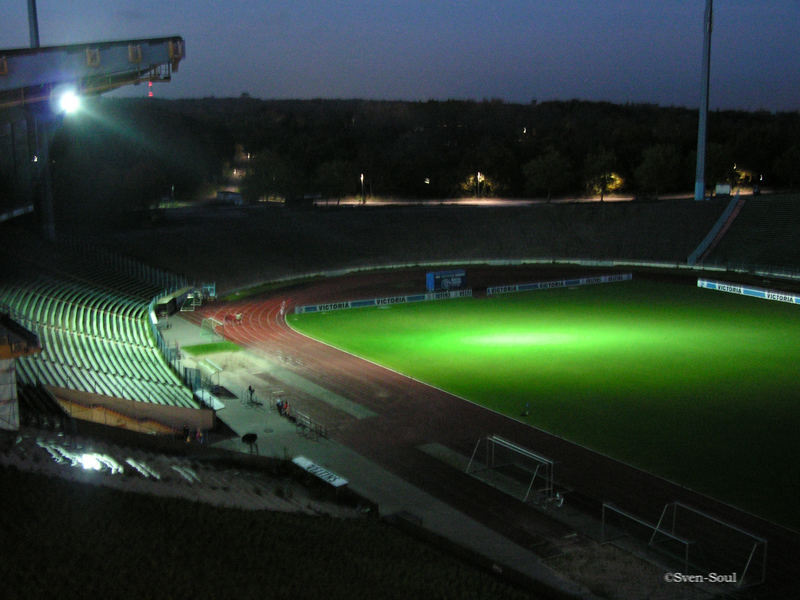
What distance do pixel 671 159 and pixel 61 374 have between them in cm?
6960

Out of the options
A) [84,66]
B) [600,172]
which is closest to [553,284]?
[84,66]

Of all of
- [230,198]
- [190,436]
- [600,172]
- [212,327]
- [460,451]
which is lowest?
[460,451]

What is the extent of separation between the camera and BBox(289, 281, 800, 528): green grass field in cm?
1789

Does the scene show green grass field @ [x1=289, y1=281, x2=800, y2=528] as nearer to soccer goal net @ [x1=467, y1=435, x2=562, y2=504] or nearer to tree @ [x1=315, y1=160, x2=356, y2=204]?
soccer goal net @ [x1=467, y1=435, x2=562, y2=504]

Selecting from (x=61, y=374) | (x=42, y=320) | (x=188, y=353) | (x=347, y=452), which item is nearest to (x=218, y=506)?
(x=347, y=452)

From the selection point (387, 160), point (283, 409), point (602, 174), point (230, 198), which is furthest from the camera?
point (387, 160)

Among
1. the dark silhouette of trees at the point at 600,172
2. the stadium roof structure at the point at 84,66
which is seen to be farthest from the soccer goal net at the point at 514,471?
the dark silhouette of trees at the point at 600,172

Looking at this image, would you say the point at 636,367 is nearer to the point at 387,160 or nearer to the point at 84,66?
the point at 84,66

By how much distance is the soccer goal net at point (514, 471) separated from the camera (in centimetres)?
1549

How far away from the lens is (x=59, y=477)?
34.1 feet

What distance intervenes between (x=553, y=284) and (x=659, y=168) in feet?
117

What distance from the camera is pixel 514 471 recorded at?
667 inches

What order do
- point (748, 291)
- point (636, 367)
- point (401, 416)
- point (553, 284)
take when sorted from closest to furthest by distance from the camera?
1. point (401, 416)
2. point (636, 367)
3. point (748, 291)
4. point (553, 284)

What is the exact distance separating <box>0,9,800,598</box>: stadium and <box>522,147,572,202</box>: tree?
3041cm
